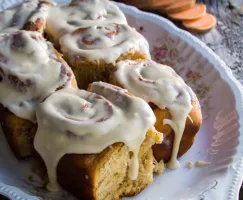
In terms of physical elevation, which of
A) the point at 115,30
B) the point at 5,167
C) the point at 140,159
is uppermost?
the point at 115,30

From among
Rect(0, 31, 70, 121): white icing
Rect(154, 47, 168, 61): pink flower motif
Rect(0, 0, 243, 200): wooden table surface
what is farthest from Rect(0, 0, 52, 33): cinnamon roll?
Rect(0, 0, 243, 200): wooden table surface

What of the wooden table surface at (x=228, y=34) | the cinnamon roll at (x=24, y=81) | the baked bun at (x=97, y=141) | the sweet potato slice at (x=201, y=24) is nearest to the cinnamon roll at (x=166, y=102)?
the baked bun at (x=97, y=141)

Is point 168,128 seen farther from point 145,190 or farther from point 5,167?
point 5,167

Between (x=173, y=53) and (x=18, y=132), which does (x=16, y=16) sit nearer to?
(x=18, y=132)

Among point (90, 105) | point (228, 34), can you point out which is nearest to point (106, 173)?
point (90, 105)

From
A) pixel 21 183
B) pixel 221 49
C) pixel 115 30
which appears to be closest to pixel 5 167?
pixel 21 183

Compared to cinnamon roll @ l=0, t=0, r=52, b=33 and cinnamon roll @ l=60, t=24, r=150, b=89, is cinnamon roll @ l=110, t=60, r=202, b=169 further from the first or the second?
cinnamon roll @ l=0, t=0, r=52, b=33
